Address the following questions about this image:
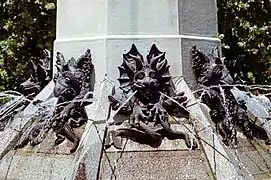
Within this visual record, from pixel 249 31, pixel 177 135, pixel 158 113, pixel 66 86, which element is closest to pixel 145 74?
pixel 158 113

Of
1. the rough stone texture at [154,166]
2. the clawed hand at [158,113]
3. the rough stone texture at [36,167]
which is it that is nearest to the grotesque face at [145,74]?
the clawed hand at [158,113]

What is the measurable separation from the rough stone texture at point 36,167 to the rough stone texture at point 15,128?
20cm

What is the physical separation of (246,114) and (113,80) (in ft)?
4.37

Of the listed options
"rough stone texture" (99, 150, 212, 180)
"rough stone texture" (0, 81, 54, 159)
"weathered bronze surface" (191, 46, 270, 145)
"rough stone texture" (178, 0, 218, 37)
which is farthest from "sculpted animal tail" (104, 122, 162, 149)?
"rough stone texture" (178, 0, 218, 37)

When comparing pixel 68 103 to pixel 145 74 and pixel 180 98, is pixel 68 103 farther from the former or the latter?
pixel 180 98

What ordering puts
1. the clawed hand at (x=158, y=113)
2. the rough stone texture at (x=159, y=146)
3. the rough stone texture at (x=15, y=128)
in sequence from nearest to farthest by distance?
the rough stone texture at (x=159, y=146) < the clawed hand at (x=158, y=113) < the rough stone texture at (x=15, y=128)

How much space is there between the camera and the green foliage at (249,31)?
1375cm

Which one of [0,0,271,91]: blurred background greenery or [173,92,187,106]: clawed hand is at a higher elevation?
[0,0,271,91]: blurred background greenery

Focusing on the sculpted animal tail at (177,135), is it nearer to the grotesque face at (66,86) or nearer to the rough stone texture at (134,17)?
the grotesque face at (66,86)

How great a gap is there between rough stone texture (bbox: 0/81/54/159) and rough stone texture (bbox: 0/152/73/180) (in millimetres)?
203

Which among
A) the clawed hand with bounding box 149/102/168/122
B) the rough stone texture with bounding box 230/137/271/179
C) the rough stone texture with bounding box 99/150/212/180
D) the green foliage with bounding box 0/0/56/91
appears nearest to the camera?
the rough stone texture with bounding box 99/150/212/180

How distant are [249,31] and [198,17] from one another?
8.68 meters

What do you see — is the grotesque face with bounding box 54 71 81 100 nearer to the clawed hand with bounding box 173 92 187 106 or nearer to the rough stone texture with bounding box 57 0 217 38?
the rough stone texture with bounding box 57 0 217 38

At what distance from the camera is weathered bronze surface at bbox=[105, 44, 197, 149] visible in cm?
436
